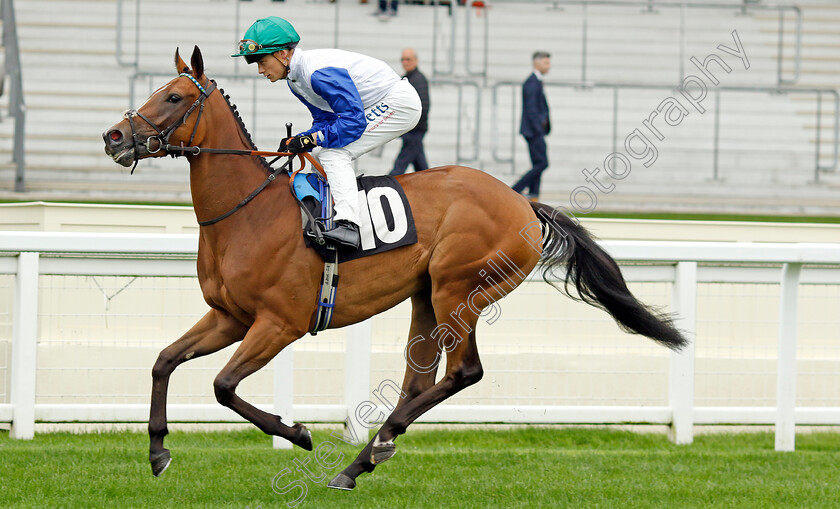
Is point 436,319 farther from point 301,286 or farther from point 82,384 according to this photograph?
point 82,384

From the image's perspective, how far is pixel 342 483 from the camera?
13.9 feet

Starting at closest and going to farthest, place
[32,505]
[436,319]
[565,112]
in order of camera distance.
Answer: [32,505] < [436,319] < [565,112]

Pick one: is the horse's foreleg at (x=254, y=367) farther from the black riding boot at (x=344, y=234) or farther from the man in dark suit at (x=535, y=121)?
the man in dark suit at (x=535, y=121)

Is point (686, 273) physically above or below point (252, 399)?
above

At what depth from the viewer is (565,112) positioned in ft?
41.7

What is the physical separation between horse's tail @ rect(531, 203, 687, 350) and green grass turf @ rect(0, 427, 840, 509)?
61 centimetres

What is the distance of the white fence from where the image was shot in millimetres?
4969

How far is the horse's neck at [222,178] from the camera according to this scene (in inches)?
165

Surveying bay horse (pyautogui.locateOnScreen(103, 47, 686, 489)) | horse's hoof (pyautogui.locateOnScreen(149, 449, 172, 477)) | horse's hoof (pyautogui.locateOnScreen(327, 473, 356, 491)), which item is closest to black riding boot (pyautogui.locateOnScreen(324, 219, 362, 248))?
bay horse (pyautogui.locateOnScreen(103, 47, 686, 489))

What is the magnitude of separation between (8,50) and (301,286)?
8148mm

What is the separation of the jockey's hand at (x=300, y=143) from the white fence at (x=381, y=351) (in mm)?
1008

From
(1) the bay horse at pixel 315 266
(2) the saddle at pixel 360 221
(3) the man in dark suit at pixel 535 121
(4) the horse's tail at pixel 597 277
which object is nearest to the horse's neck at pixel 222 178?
(1) the bay horse at pixel 315 266

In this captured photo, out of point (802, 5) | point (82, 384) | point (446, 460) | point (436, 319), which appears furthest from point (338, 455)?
point (802, 5)

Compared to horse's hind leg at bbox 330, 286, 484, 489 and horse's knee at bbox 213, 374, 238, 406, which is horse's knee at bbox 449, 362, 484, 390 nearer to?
horse's hind leg at bbox 330, 286, 484, 489
